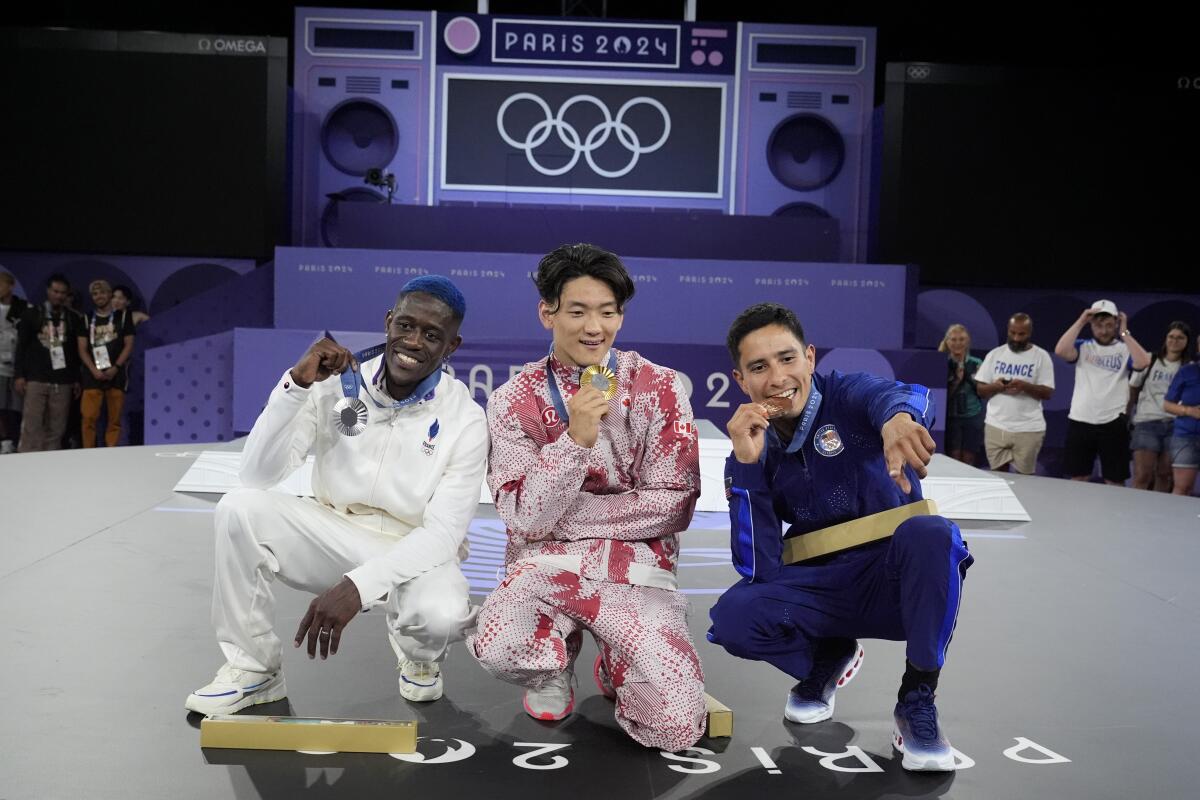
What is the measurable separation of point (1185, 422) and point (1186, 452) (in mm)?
192

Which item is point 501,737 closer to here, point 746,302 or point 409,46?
point 746,302

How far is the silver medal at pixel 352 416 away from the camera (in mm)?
2244

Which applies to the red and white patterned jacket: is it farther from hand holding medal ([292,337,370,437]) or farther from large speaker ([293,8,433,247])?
large speaker ([293,8,433,247])

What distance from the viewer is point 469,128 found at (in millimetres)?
9625

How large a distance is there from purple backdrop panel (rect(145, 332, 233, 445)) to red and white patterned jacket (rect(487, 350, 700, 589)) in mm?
5556

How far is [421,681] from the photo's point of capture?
87.0 inches

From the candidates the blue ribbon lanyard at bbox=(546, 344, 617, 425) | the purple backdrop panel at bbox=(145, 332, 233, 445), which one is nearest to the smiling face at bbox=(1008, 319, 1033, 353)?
the blue ribbon lanyard at bbox=(546, 344, 617, 425)

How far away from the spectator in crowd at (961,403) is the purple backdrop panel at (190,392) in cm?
501

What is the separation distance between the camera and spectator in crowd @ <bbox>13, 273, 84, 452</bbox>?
7.43m

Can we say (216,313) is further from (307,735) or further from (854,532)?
(854,532)

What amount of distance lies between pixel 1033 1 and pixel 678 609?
8.71 m

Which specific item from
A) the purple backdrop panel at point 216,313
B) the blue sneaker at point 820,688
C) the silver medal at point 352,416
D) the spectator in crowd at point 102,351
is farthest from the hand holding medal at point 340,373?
the purple backdrop panel at point 216,313

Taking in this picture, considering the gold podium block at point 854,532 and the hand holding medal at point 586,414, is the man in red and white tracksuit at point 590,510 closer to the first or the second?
the hand holding medal at point 586,414

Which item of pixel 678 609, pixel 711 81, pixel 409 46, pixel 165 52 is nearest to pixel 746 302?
pixel 711 81
